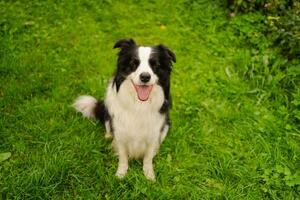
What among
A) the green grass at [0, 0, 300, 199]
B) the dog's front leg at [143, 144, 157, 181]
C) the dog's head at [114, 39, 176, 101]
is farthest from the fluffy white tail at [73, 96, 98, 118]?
the dog's head at [114, 39, 176, 101]

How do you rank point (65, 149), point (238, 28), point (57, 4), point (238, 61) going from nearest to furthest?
1. point (65, 149)
2. point (238, 61)
3. point (238, 28)
4. point (57, 4)

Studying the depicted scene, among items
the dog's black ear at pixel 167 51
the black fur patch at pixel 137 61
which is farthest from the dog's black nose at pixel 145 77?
the dog's black ear at pixel 167 51

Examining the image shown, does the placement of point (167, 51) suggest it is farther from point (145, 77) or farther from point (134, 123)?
point (134, 123)

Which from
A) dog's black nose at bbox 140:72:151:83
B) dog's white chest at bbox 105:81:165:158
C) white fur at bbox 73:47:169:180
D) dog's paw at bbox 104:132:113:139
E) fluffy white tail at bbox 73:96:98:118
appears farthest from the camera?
fluffy white tail at bbox 73:96:98:118

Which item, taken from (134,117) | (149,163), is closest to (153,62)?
(134,117)

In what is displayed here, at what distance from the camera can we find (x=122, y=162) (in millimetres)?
3225

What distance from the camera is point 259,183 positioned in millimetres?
3250

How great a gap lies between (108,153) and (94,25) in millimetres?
2082

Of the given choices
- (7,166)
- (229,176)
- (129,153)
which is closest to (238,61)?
(229,176)

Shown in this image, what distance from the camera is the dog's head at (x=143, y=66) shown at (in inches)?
104

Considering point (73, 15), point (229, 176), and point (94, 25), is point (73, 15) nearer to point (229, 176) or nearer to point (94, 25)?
point (94, 25)

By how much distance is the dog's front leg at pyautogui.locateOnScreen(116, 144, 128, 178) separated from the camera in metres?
3.16

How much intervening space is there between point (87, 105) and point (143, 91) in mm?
1007

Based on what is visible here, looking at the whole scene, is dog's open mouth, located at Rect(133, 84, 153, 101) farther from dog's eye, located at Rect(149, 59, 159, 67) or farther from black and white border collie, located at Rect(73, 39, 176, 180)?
dog's eye, located at Rect(149, 59, 159, 67)
